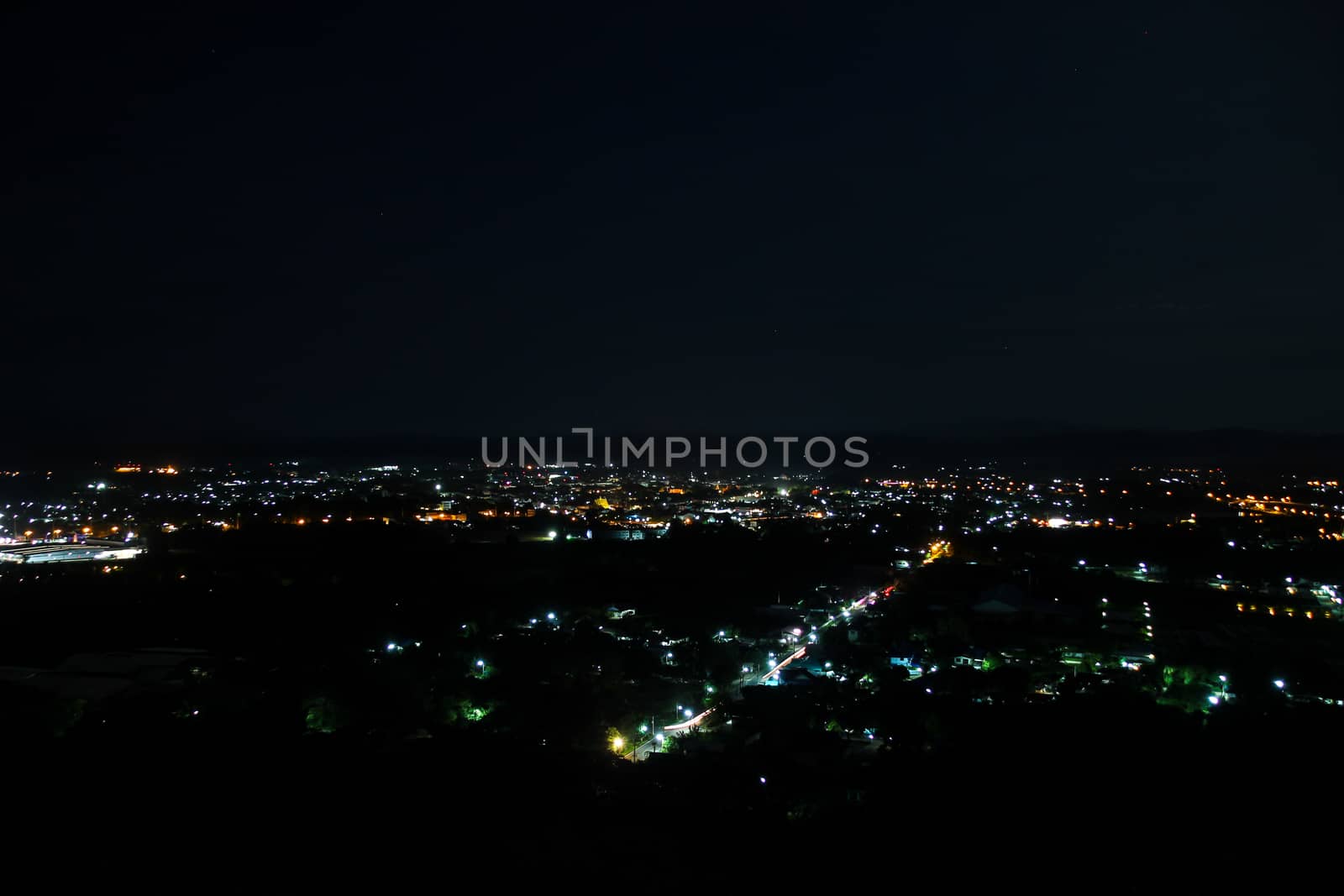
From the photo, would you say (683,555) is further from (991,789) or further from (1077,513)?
(1077,513)

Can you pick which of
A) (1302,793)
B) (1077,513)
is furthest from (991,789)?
(1077,513)

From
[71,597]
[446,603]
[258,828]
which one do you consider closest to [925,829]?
[258,828]

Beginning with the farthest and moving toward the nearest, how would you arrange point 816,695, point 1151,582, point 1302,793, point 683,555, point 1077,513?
1. point 1077,513
2. point 683,555
3. point 1151,582
4. point 816,695
5. point 1302,793

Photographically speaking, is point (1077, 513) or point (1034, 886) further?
point (1077, 513)

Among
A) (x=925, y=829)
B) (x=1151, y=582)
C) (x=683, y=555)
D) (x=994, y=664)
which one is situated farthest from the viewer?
(x=683, y=555)

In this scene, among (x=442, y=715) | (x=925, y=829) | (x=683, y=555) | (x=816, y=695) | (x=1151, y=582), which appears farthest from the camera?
(x=683, y=555)

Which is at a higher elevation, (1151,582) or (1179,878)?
(1179,878)

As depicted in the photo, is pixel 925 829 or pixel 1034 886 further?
pixel 925 829

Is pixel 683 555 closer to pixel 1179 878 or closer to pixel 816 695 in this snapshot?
pixel 816 695

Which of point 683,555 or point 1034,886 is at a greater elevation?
point 1034,886
